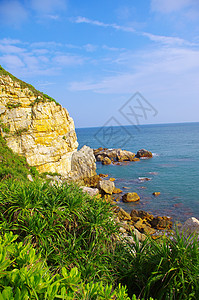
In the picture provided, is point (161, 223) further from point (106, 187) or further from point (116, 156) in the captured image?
point (116, 156)

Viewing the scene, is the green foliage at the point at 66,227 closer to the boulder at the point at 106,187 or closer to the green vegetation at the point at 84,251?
the green vegetation at the point at 84,251

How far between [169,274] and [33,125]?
65.7 feet

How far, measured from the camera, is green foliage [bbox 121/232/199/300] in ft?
10.5

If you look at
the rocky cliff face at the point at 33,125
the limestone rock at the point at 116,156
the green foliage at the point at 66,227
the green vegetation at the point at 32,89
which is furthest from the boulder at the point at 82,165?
the green foliage at the point at 66,227

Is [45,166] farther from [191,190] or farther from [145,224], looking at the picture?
Result: [191,190]

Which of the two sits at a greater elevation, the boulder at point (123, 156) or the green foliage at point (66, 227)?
the green foliage at point (66, 227)

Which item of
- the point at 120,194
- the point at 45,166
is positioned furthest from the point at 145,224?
the point at 45,166

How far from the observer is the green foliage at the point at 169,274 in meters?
3.19

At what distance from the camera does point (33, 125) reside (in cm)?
2117

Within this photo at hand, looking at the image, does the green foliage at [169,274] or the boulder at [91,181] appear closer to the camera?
the green foliage at [169,274]

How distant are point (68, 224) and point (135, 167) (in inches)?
1341

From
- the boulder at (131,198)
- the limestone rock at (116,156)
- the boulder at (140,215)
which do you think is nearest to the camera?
the boulder at (140,215)

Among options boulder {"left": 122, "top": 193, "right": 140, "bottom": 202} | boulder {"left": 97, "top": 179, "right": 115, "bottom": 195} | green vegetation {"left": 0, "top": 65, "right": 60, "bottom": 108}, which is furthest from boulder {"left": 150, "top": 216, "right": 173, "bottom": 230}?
green vegetation {"left": 0, "top": 65, "right": 60, "bottom": 108}

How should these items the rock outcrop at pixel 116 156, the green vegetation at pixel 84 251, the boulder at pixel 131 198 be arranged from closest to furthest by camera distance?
the green vegetation at pixel 84 251 → the boulder at pixel 131 198 → the rock outcrop at pixel 116 156
